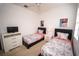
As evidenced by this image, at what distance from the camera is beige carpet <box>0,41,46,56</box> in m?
1.06

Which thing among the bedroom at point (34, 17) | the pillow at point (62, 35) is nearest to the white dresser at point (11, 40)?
the bedroom at point (34, 17)

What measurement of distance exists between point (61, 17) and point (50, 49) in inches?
20.6

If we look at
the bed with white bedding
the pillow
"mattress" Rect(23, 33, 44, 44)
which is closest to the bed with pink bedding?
"mattress" Rect(23, 33, 44, 44)

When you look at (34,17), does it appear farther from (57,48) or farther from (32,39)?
(57,48)

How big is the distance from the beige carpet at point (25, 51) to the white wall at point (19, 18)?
238 mm

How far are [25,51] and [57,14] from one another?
742 mm

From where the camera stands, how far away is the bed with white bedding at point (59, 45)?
3.49ft

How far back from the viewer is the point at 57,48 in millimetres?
1108

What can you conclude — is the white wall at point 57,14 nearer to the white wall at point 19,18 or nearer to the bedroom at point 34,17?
the bedroom at point 34,17

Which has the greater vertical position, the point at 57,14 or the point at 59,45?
the point at 57,14

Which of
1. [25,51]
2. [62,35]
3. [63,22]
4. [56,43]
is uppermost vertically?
[63,22]

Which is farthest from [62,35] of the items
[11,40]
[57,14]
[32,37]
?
[11,40]

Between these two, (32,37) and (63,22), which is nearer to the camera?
(63,22)

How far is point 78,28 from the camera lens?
100 cm
